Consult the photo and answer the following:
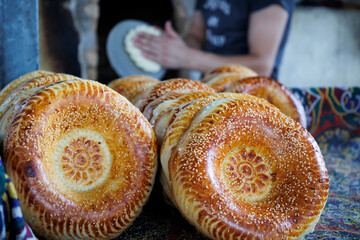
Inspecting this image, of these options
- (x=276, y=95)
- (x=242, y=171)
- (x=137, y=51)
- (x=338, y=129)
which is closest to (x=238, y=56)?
(x=137, y=51)

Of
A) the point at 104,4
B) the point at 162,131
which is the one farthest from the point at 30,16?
the point at 104,4

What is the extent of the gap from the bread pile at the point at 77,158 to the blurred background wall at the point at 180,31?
2133 mm

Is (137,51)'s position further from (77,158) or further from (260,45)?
(77,158)

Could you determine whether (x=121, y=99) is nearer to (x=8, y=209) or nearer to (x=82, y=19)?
(x=8, y=209)

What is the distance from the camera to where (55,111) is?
81 cm

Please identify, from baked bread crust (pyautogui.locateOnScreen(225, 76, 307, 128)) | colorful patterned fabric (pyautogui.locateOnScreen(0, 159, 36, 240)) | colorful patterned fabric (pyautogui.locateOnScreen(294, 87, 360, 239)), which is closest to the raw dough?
colorful patterned fabric (pyautogui.locateOnScreen(294, 87, 360, 239))

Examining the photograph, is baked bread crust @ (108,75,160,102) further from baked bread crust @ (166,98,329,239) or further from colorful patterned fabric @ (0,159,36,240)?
colorful patterned fabric @ (0,159,36,240)

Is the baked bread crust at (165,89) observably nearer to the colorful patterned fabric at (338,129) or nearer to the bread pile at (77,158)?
the bread pile at (77,158)

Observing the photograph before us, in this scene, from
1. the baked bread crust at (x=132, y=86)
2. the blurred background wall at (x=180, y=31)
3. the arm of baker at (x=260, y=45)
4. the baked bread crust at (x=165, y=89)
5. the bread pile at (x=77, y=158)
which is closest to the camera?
the bread pile at (x=77, y=158)

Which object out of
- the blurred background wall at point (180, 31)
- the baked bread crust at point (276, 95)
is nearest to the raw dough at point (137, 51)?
the blurred background wall at point (180, 31)

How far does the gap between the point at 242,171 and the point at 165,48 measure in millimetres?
2062

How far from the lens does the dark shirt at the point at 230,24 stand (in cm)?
254

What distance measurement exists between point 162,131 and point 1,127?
0.40m

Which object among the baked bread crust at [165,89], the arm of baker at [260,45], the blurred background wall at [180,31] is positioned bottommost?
the blurred background wall at [180,31]
